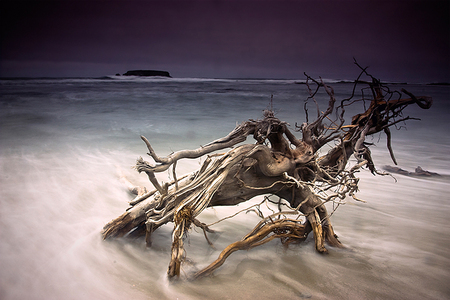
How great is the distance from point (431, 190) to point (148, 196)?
17.2 ft

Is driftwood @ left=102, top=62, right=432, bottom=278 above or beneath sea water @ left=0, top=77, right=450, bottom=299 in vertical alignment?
above

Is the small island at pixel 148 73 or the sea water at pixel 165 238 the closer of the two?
the sea water at pixel 165 238

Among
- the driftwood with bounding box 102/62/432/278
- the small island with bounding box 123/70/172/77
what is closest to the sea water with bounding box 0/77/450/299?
the driftwood with bounding box 102/62/432/278

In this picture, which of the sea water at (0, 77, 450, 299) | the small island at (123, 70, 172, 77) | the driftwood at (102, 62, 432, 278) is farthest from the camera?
the small island at (123, 70, 172, 77)

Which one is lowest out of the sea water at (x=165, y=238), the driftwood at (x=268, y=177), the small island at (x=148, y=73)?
the sea water at (x=165, y=238)

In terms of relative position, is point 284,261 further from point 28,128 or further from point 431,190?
point 28,128

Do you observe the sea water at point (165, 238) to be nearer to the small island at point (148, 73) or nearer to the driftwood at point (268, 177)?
the driftwood at point (268, 177)

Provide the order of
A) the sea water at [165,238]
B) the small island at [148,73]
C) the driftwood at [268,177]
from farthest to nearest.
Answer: the small island at [148,73]
the driftwood at [268,177]
the sea water at [165,238]

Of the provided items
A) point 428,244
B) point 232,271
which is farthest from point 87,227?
point 428,244

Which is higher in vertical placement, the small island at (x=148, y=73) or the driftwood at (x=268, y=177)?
the small island at (x=148, y=73)

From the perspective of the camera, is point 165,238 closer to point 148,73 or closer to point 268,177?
point 268,177

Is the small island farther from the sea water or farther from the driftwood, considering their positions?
the driftwood

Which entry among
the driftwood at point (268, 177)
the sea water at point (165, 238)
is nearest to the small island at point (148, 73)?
the sea water at point (165, 238)

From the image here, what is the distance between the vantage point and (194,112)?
1117cm
